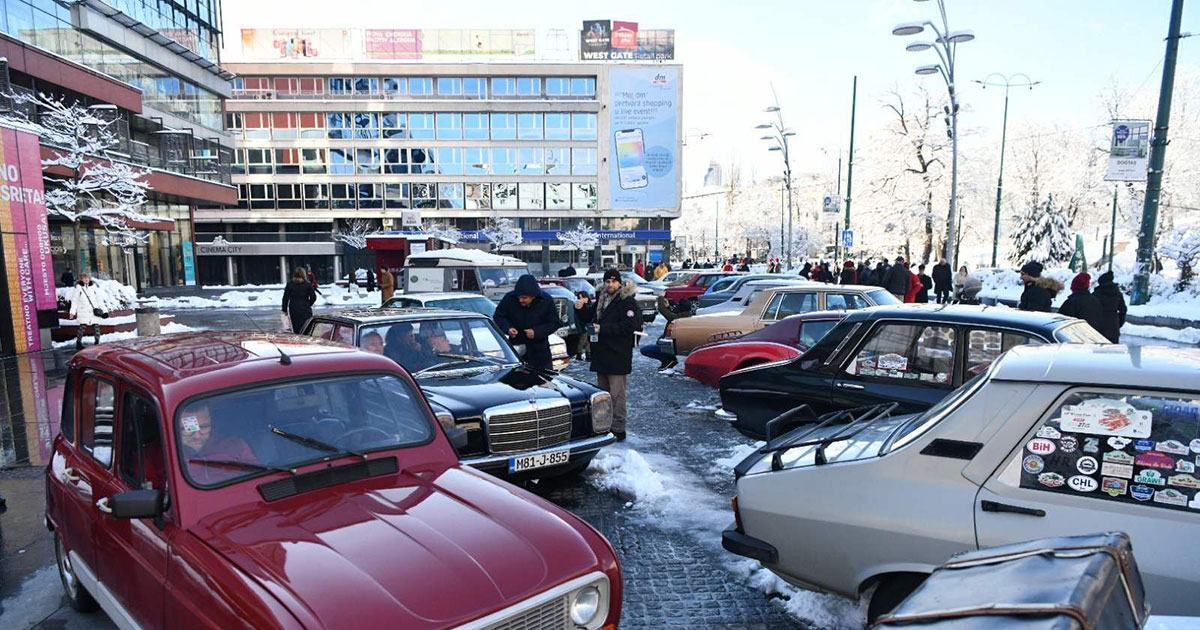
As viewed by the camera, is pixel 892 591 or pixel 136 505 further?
pixel 892 591

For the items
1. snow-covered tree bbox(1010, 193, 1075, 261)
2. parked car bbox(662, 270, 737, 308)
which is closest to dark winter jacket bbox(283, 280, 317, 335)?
parked car bbox(662, 270, 737, 308)

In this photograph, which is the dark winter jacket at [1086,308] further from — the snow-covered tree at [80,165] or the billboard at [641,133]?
the billboard at [641,133]

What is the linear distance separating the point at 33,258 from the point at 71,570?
1416 cm

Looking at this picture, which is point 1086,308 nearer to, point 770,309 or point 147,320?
point 770,309

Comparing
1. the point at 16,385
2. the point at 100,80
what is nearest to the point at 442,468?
the point at 16,385

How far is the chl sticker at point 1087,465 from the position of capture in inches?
110

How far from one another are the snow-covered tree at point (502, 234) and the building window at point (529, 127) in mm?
8066

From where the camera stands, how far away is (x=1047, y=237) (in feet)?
133

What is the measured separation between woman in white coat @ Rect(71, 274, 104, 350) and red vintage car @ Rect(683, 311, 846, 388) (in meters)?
14.5

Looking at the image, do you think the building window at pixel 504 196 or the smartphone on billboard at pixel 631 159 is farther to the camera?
the smartphone on billboard at pixel 631 159

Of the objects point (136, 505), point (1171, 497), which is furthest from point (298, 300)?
point (1171, 497)

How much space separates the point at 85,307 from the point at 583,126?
52086mm

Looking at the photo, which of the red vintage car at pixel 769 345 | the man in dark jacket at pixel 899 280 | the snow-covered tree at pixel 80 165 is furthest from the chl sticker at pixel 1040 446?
the snow-covered tree at pixel 80 165

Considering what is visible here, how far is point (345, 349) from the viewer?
12.4 feet
